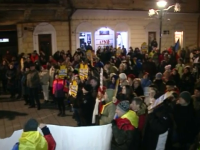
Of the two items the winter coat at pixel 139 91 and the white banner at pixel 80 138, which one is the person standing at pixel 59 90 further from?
the white banner at pixel 80 138

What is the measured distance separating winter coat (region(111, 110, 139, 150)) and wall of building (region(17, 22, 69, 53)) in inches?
623

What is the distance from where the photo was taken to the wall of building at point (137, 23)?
2120cm

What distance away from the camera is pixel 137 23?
23047 millimetres

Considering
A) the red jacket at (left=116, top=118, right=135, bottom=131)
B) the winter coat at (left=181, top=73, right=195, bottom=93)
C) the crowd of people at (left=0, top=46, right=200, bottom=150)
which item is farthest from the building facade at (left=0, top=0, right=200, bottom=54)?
the red jacket at (left=116, top=118, right=135, bottom=131)

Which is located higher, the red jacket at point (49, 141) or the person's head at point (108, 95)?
the person's head at point (108, 95)

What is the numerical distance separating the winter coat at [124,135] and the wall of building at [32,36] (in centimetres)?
1582

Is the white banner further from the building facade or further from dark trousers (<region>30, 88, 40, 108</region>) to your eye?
the building facade

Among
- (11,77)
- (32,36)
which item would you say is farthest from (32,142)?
(32,36)

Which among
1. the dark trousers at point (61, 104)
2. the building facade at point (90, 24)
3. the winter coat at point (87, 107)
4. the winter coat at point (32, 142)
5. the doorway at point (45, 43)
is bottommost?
the dark trousers at point (61, 104)

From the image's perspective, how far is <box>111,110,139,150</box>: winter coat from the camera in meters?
4.91

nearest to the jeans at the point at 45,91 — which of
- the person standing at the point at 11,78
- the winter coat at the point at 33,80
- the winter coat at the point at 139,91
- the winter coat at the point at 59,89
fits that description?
the winter coat at the point at 33,80

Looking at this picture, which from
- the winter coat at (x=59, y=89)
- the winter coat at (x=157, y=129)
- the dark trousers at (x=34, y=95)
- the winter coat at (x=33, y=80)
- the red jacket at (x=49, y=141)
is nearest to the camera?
the red jacket at (x=49, y=141)

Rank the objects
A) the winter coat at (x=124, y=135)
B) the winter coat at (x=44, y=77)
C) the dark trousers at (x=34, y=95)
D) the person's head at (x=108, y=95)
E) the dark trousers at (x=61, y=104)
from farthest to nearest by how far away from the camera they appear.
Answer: the winter coat at (x=44, y=77) < the dark trousers at (x=34, y=95) < the dark trousers at (x=61, y=104) < the person's head at (x=108, y=95) < the winter coat at (x=124, y=135)

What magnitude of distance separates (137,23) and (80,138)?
18.7 meters
